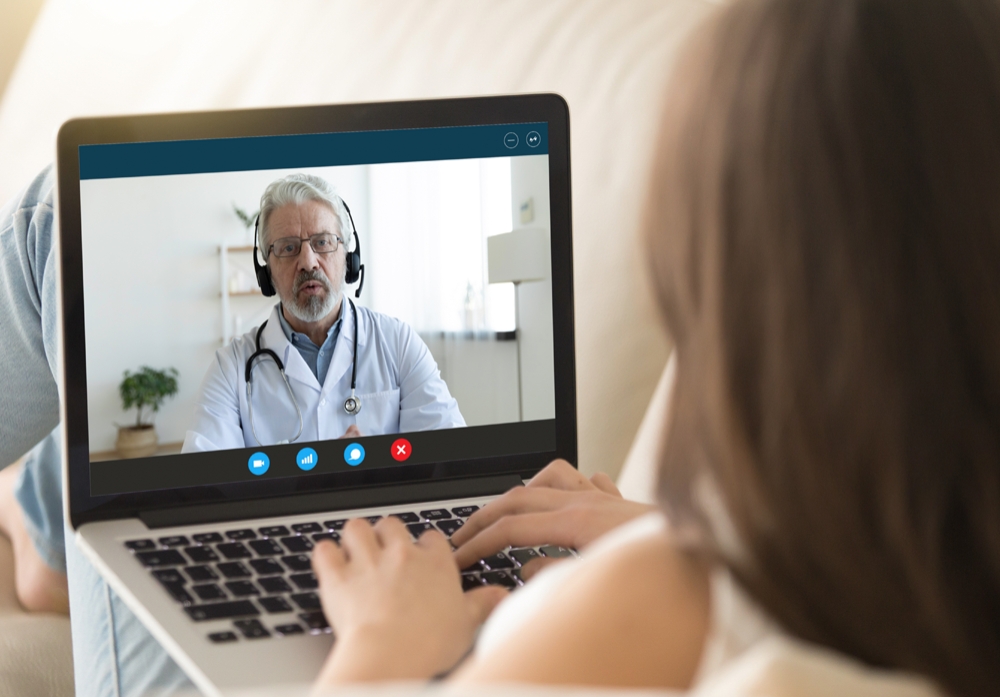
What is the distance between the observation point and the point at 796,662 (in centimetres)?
24

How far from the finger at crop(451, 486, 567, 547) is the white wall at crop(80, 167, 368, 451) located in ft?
0.80

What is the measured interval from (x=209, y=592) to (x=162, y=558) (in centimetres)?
7

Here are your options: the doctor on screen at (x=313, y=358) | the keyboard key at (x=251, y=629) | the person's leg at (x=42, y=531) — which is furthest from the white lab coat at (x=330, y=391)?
the person's leg at (x=42, y=531)

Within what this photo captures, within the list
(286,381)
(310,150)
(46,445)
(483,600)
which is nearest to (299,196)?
(310,150)

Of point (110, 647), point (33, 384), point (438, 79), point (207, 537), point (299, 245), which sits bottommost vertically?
point (110, 647)

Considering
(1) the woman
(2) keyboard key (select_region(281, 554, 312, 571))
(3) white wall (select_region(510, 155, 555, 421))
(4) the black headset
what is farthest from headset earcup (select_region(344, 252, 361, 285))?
(1) the woman

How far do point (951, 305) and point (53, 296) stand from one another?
711 mm

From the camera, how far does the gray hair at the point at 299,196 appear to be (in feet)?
2.32

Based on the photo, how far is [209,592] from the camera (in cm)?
56

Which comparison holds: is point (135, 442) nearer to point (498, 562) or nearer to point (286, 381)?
point (286, 381)

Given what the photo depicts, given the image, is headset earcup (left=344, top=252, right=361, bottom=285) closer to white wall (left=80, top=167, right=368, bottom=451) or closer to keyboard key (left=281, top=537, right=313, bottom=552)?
white wall (left=80, top=167, right=368, bottom=451)

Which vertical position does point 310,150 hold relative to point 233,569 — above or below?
above

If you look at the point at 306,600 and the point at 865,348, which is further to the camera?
the point at 306,600

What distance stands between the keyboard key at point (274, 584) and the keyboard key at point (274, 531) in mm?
76
